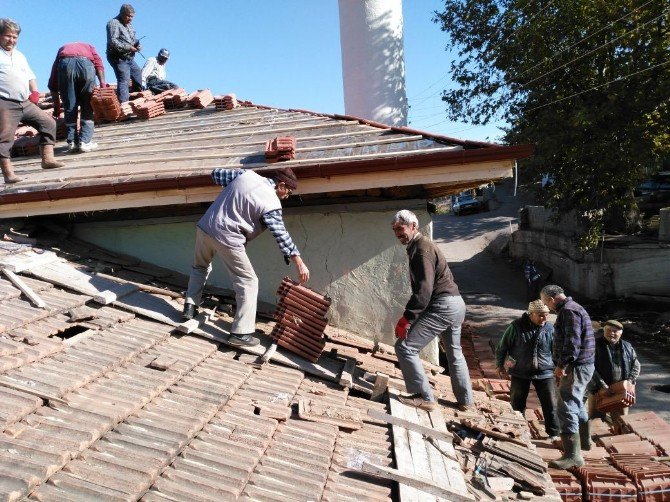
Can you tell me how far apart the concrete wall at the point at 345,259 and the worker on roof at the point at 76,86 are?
7.60 feet

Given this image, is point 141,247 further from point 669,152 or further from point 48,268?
point 669,152

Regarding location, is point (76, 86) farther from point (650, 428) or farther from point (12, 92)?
point (650, 428)

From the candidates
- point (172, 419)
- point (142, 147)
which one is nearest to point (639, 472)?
point (172, 419)

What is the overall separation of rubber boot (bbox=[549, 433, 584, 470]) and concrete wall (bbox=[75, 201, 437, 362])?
62.6 inches

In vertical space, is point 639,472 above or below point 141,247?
below

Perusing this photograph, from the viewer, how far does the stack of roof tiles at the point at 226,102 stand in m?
9.50

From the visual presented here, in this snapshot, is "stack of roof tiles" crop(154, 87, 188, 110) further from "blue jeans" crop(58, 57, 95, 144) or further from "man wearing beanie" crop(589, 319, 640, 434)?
"man wearing beanie" crop(589, 319, 640, 434)

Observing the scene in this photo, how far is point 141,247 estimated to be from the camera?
21.3 ft

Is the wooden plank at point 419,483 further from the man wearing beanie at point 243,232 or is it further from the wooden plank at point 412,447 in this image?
the man wearing beanie at point 243,232

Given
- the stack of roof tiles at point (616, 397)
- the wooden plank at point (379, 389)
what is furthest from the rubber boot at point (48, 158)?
the stack of roof tiles at point (616, 397)

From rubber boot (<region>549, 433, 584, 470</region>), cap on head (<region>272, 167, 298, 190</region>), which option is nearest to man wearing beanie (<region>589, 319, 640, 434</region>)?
rubber boot (<region>549, 433, 584, 470</region>)

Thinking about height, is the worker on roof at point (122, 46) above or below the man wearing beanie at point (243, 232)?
above

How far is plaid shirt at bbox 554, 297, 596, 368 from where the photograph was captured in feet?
18.2

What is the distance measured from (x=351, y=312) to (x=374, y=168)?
5.63 ft
